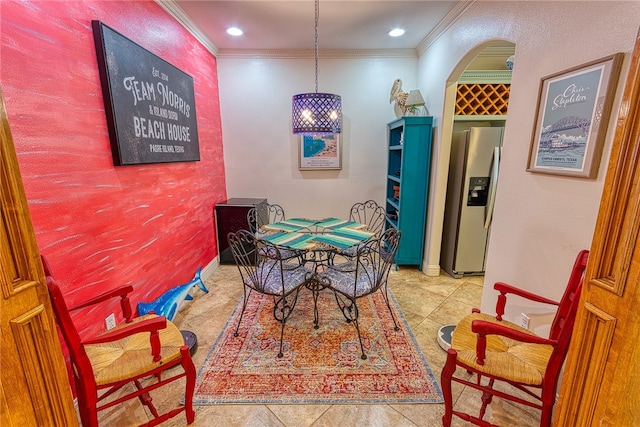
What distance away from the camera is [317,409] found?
155cm

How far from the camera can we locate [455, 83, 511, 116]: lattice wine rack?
3209 millimetres

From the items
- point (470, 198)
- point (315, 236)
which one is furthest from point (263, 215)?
point (470, 198)

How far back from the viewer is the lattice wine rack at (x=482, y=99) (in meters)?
3.21

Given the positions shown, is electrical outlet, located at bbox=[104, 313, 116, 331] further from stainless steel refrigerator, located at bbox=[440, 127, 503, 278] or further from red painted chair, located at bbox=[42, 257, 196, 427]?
stainless steel refrigerator, located at bbox=[440, 127, 503, 278]

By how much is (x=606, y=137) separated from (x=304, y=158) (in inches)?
118

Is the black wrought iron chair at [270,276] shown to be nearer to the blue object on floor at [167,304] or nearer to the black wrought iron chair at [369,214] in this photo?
the blue object on floor at [167,304]

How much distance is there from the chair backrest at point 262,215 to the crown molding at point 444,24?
267 centimetres

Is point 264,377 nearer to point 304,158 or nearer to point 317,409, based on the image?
point 317,409

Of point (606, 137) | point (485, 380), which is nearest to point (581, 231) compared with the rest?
point (606, 137)

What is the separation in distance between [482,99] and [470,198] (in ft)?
4.28

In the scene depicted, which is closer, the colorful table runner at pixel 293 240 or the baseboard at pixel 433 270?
the colorful table runner at pixel 293 240

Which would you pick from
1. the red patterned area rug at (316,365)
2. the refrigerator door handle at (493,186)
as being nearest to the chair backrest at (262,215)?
the red patterned area rug at (316,365)

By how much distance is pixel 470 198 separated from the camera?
9.59 ft

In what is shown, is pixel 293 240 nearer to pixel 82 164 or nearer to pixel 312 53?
pixel 82 164
